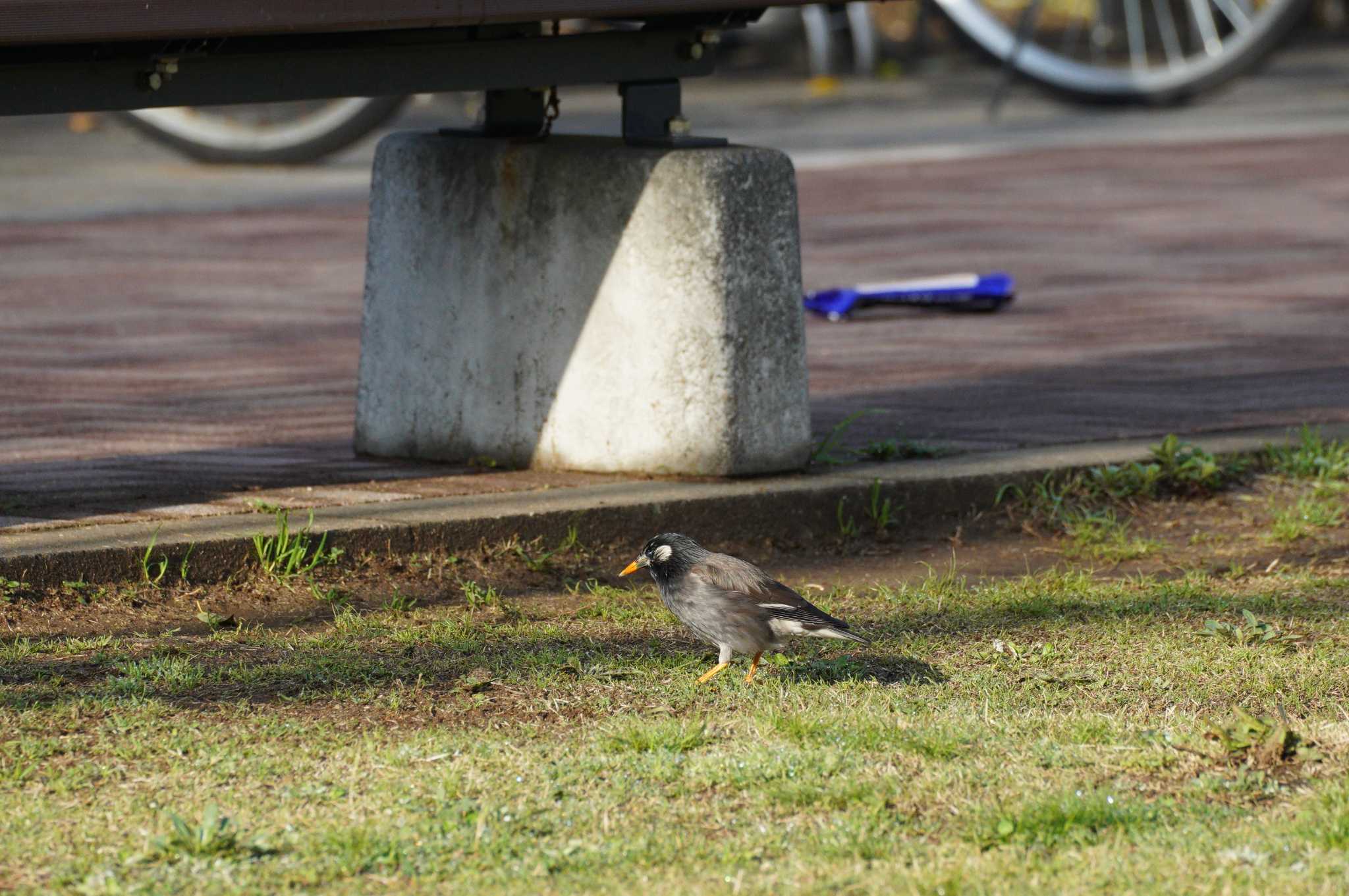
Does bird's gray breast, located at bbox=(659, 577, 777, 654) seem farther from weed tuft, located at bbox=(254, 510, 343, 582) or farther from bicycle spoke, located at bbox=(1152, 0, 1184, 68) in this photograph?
bicycle spoke, located at bbox=(1152, 0, 1184, 68)

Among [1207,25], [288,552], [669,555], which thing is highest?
[1207,25]

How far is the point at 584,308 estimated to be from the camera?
6039 mm

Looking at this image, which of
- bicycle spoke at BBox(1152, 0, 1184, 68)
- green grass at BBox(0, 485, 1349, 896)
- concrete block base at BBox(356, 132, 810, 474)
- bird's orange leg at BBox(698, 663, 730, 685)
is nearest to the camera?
green grass at BBox(0, 485, 1349, 896)

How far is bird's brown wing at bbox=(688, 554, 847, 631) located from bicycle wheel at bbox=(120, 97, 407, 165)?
28.3 ft

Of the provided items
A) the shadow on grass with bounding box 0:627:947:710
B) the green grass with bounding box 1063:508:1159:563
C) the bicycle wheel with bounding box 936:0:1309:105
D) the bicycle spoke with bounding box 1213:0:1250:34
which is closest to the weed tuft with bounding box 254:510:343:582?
the shadow on grass with bounding box 0:627:947:710

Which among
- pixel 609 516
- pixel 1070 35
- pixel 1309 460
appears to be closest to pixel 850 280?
pixel 1309 460

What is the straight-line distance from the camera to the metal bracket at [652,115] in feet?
20.0

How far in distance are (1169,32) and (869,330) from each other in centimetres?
856

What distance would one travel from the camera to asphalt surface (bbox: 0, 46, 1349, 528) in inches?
259

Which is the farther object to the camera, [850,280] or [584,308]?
[850,280]

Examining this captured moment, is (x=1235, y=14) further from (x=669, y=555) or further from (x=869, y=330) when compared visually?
(x=669, y=555)

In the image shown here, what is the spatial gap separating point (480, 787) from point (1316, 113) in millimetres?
13027

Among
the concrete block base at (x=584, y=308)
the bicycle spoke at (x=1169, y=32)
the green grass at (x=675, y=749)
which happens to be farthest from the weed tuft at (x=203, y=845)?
the bicycle spoke at (x=1169, y=32)

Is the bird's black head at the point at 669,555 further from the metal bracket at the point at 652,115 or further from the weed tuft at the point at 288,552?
the metal bracket at the point at 652,115
